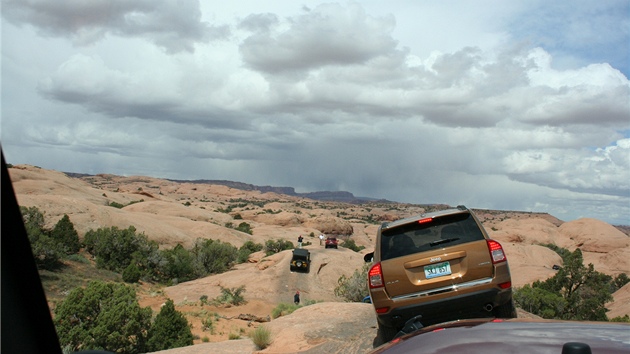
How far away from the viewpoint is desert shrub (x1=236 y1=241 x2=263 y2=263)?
147 ft

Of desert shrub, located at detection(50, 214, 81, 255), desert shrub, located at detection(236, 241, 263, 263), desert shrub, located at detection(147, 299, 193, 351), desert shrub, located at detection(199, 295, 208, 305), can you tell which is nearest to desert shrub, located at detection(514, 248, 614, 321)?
desert shrub, located at detection(147, 299, 193, 351)

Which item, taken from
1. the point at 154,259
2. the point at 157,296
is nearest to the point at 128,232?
the point at 154,259

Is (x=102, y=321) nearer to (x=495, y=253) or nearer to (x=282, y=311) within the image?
(x=282, y=311)

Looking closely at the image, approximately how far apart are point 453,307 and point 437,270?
0.54 metres

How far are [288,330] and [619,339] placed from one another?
9767mm

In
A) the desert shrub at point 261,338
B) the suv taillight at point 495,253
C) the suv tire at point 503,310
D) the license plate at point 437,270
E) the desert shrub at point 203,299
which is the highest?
the suv taillight at point 495,253

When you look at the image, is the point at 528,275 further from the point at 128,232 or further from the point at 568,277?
the point at 128,232

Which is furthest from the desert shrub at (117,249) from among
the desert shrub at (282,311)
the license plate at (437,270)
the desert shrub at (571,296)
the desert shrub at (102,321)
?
the license plate at (437,270)

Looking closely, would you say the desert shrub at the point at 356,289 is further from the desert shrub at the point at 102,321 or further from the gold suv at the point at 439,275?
the gold suv at the point at 439,275

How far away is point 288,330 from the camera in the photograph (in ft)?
39.7

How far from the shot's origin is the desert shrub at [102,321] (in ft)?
51.3

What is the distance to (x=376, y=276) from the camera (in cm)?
782

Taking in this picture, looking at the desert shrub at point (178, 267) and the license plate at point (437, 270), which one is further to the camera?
the desert shrub at point (178, 267)

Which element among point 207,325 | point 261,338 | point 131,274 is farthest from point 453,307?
point 131,274
